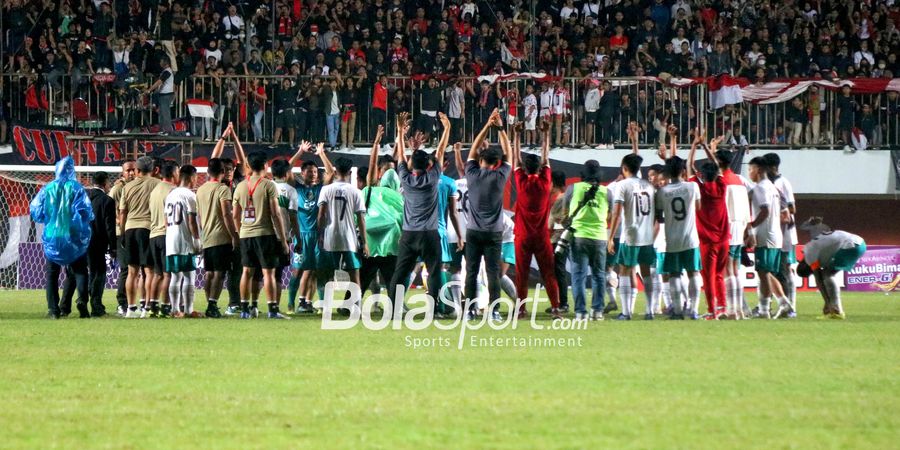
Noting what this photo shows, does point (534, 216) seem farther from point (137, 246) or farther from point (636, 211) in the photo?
point (137, 246)

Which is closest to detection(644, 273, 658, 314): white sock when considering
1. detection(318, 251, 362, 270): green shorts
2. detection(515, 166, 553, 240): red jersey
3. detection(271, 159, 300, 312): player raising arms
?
detection(515, 166, 553, 240): red jersey

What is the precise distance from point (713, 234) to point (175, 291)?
6656mm

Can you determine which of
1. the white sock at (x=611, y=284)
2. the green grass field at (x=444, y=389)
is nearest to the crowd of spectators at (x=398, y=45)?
the white sock at (x=611, y=284)

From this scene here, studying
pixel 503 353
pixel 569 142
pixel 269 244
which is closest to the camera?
pixel 503 353

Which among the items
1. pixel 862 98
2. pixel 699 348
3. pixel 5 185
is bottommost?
pixel 699 348

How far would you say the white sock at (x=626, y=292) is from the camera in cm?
1566

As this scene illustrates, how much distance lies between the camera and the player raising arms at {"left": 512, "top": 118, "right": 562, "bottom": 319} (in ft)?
48.5

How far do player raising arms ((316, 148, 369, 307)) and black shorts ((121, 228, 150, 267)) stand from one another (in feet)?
7.43

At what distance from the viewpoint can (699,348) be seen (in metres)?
11.7

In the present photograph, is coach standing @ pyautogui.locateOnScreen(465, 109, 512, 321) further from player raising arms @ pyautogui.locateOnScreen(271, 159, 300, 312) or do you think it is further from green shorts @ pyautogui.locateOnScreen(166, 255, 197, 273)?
green shorts @ pyautogui.locateOnScreen(166, 255, 197, 273)

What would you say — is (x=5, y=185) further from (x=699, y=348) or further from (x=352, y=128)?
(x=699, y=348)

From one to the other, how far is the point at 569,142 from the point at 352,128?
15.8 feet

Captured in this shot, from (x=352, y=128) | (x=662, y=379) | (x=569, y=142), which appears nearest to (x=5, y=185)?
(x=352, y=128)

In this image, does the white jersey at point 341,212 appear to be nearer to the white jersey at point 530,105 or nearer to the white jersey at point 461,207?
the white jersey at point 461,207
